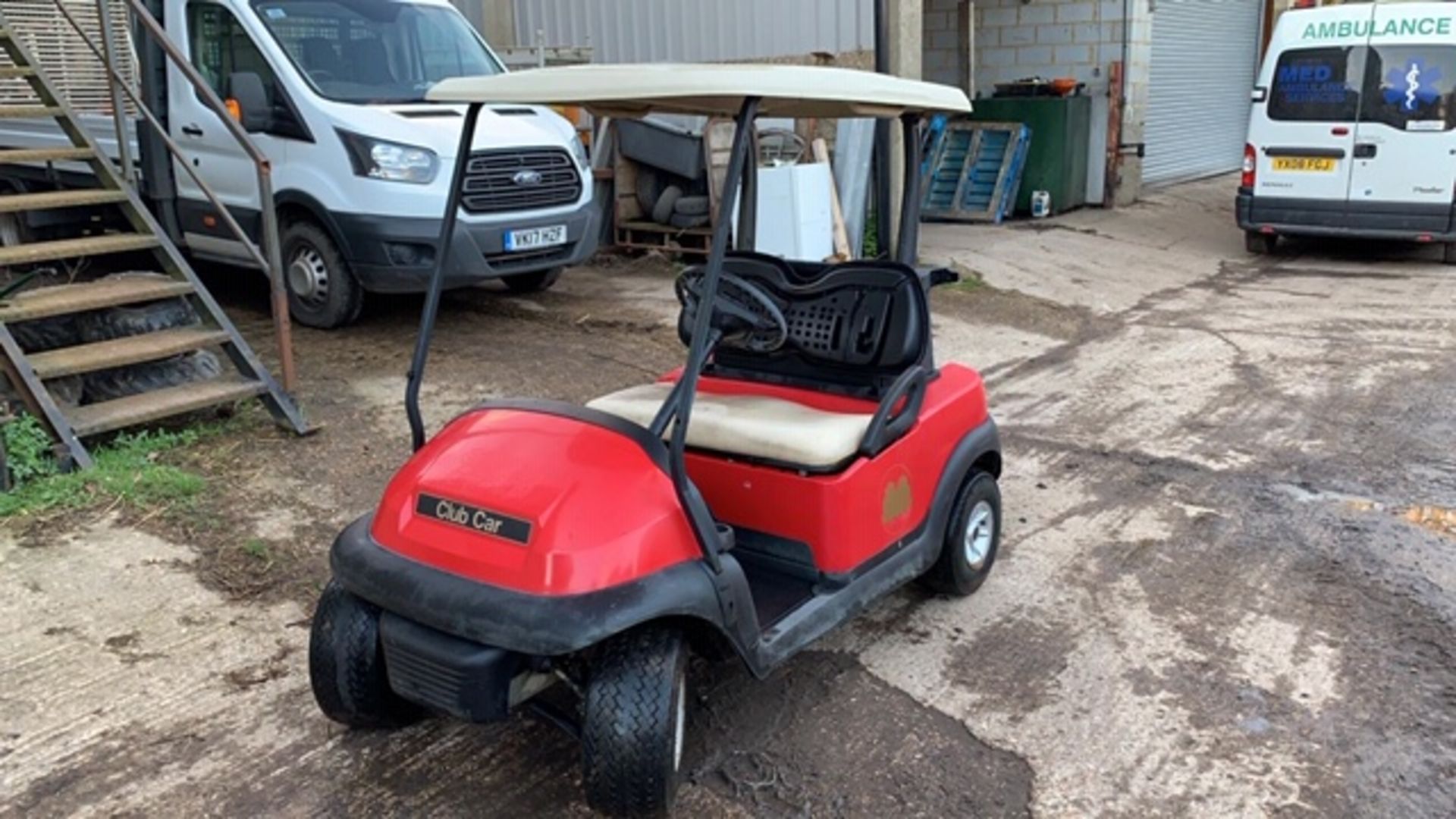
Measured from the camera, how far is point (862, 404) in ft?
12.1

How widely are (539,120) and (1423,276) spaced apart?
7491mm

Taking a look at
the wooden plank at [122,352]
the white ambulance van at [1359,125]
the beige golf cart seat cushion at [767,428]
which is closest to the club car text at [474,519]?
the beige golf cart seat cushion at [767,428]

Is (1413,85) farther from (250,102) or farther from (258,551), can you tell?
(258,551)

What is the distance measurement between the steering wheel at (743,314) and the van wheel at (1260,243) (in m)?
8.94

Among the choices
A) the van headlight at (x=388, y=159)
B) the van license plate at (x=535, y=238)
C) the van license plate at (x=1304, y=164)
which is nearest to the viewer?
the van headlight at (x=388, y=159)

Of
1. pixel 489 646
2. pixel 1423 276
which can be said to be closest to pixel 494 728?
pixel 489 646

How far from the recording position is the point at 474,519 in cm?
271

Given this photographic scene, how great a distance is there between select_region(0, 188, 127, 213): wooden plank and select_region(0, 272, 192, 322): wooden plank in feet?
1.27

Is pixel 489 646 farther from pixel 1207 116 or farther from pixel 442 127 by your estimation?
pixel 1207 116

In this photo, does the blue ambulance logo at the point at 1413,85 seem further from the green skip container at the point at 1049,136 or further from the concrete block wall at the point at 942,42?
the concrete block wall at the point at 942,42

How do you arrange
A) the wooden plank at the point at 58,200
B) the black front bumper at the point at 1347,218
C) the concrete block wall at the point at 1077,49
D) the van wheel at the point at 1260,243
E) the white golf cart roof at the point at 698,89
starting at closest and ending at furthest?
the white golf cart roof at the point at 698,89 < the wooden plank at the point at 58,200 < the black front bumper at the point at 1347,218 < the van wheel at the point at 1260,243 < the concrete block wall at the point at 1077,49

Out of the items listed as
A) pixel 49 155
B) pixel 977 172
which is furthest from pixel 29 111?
pixel 977 172

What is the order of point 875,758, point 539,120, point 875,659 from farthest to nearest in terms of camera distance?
1. point 539,120
2. point 875,659
3. point 875,758

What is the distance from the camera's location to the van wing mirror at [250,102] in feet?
22.8
